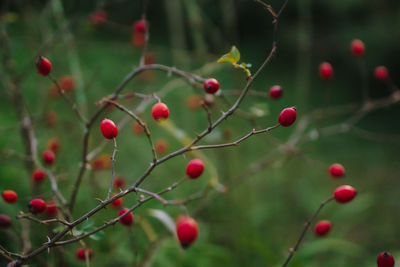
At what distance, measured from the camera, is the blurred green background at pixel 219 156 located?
1.65 metres

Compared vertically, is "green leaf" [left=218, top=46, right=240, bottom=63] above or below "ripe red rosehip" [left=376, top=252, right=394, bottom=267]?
above

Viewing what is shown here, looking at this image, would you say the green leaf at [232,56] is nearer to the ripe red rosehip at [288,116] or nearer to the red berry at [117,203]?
the ripe red rosehip at [288,116]

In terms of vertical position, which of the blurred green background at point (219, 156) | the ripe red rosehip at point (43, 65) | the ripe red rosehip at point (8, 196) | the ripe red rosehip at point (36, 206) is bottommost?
the blurred green background at point (219, 156)

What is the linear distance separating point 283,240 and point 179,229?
1893 millimetres

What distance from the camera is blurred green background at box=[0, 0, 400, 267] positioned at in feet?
5.42

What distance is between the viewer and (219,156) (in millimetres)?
2279

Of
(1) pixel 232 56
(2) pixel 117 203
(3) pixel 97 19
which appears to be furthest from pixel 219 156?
(1) pixel 232 56

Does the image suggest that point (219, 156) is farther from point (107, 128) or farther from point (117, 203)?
point (107, 128)

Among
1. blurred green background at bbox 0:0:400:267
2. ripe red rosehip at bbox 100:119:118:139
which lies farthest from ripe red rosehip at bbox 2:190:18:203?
ripe red rosehip at bbox 100:119:118:139

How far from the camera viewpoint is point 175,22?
2.80 metres

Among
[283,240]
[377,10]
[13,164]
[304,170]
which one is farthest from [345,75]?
[13,164]

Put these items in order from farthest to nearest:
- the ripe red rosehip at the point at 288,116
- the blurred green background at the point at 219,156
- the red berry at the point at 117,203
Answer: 1. the blurred green background at the point at 219,156
2. the red berry at the point at 117,203
3. the ripe red rosehip at the point at 288,116

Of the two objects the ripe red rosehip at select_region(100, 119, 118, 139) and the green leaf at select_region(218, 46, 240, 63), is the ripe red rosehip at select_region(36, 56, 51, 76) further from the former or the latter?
the green leaf at select_region(218, 46, 240, 63)

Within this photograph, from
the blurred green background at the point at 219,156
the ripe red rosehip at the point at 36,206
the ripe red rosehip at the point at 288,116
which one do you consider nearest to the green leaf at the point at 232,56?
the ripe red rosehip at the point at 288,116
